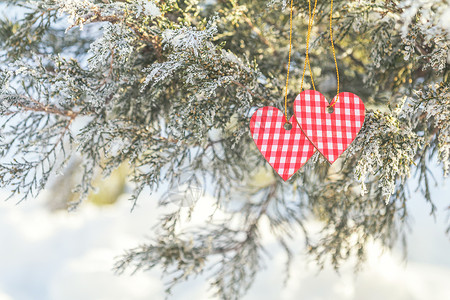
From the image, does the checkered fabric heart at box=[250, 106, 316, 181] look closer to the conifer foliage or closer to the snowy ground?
the conifer foliage

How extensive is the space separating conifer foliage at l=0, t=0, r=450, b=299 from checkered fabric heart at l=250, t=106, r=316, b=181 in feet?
0.27

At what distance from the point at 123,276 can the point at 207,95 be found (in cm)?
121

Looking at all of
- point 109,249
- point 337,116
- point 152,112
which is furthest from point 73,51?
point 109,249

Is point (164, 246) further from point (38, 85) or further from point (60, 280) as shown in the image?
point (60, 280)

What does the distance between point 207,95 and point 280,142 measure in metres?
0.17

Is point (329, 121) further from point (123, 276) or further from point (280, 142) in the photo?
point (123, 276)

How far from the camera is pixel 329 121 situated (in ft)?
2.42

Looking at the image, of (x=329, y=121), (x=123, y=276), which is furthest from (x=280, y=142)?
(x=123, y=276)

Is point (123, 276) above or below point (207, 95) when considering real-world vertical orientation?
below

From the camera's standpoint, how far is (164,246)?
1.15m

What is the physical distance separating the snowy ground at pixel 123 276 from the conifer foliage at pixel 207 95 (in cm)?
40

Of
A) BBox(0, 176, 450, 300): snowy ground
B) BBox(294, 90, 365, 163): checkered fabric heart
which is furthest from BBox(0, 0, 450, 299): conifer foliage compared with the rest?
BBox(0, 176, 450, 300): snowy ground

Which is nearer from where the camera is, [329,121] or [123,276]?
[329,121]

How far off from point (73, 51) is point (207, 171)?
0.54 meters
